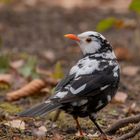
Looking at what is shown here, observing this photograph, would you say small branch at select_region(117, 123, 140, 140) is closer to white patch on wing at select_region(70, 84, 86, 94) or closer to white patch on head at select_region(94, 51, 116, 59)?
white patch on wing at select_region(70, 84, 86, 94)

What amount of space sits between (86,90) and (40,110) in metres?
0.42

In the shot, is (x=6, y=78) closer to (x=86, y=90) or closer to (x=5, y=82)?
(x=5, y=82)

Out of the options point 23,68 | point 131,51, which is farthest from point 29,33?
point 23,68

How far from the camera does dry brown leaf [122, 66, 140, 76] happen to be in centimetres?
869

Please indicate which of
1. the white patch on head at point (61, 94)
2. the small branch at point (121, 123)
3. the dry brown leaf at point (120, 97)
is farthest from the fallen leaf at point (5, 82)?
the white patch on head at point (61, 94)

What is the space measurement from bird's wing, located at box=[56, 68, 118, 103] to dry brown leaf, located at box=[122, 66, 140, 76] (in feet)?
11.2

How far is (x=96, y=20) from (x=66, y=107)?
7031 millimetres

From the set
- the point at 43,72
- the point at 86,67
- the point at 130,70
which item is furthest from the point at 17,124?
the point at 130,70

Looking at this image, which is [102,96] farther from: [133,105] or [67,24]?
[67,24]

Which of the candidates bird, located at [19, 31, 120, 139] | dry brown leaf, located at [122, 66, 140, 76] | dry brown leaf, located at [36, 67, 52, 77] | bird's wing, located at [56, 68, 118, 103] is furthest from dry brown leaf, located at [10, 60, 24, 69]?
bird's wing, located at [56, 68, 118, 103]

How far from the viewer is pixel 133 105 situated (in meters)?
6.68

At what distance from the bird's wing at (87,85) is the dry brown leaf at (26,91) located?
1.90 m

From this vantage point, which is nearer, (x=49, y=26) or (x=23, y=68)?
(x=23, y=68)

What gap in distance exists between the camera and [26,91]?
7051mm
